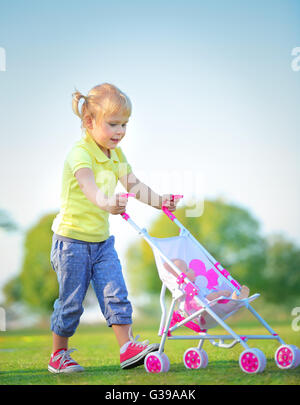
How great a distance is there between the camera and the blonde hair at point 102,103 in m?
2.48

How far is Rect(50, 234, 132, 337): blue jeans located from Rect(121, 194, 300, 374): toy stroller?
0.76ft

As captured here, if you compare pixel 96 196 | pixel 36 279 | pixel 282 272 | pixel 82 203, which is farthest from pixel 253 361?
pixel 36 279

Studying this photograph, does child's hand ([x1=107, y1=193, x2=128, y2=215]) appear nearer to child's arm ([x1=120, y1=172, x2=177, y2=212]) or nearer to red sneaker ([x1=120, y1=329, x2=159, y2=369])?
child's arm ([x1=120, y1=172, x2=177, y2=212])

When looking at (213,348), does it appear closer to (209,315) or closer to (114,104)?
(209,315)

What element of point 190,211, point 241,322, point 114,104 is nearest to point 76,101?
point 114,104

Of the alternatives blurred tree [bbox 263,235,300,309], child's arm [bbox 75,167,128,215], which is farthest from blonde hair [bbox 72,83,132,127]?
blurred tree [bbox 263,235,300,309]

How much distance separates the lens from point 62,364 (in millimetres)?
2469

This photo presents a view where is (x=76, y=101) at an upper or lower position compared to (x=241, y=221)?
upper

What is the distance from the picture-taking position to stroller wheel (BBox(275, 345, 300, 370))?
2164 mm

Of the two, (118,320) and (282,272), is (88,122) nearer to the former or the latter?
(118,320)

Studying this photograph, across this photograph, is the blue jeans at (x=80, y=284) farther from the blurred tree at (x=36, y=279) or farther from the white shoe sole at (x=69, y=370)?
the blurred tree at (x=36, y=279)
